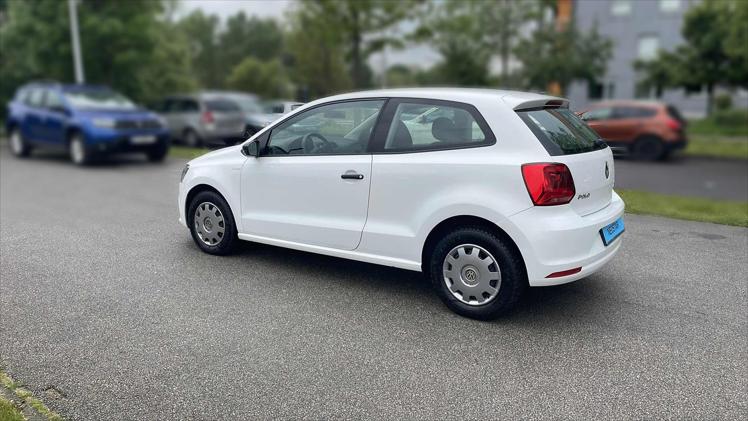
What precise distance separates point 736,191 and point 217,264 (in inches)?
398

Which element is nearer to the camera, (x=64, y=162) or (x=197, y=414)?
(x=197, y=414)

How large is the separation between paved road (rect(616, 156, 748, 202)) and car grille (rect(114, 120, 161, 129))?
386 inches

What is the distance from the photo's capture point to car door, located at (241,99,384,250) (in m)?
4.53

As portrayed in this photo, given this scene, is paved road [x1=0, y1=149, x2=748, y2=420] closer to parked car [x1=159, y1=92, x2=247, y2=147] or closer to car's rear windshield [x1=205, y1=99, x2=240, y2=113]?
parked car [x1=159, y1=92, x2=247, y2=147]

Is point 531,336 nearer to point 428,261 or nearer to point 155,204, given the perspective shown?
point 428,261

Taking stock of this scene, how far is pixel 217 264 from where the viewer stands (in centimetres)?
533

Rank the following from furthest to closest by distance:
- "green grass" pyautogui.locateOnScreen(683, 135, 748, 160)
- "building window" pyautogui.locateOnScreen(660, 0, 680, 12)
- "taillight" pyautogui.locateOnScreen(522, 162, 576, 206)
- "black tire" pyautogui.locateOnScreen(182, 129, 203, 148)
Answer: "building window" pyautogui.locateOnScreen(660, 0, 680, 12)
"green grass" pyautogui.locateOnScreen(683, 135, 748, 160)
"black tire" pyautogui.locateOnScreen(182, 129, 203, 148)
"taillight" pyautogui.locateOnScreen(522, 162, 576, 206)

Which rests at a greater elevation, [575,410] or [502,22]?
[502,22]

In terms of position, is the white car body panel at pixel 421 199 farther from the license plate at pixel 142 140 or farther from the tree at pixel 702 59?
the tree at pixel 702 59

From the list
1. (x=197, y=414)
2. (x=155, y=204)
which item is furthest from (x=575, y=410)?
(x=155, y=204)

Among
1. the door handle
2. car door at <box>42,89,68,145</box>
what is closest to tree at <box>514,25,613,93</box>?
car door at <box>42,89,68,145</box>

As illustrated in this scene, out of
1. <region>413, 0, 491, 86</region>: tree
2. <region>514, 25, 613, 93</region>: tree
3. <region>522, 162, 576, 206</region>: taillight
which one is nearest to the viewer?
<region>522, 162, 576, 206</region>: taillight

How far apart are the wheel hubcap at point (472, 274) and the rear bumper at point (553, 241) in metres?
0.25

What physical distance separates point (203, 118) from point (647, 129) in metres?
12.1
